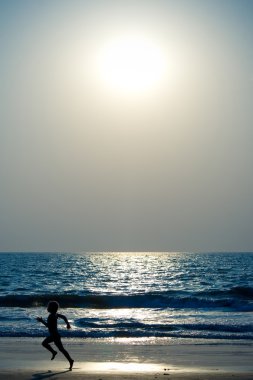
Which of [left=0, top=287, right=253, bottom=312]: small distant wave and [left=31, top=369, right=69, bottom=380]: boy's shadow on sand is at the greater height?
[left=0, top=287, right=253, bottom=312]: small distant wave

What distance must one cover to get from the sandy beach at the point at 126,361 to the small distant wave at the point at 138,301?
66.2 feet

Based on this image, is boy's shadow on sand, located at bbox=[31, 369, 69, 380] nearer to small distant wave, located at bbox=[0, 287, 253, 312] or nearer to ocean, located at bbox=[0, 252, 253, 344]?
ocean, located at bbox=[0, 252, 253, 344]

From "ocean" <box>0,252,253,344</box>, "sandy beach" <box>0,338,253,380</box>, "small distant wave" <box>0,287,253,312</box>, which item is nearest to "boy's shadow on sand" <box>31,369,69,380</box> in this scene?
"sandy beach" <box>0,338,253,380</box>

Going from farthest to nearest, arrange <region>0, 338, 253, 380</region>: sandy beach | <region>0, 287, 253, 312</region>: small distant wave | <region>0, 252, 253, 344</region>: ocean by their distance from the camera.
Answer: <region>0, 287, 253, 312</region>: small distant wave
<region>0, 252, 253, 344</region>: ocean
<region>0, 338, 253, 380</region>: sandy beach

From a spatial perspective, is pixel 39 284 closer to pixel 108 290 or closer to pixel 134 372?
pixel 108 290

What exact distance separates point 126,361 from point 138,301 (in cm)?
2869

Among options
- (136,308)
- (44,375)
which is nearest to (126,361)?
(44,375)

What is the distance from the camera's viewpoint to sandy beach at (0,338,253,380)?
15422 mm

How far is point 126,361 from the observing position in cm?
1831

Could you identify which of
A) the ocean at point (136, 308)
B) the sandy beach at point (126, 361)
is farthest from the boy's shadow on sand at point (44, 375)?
the ocean at point (136, 308)

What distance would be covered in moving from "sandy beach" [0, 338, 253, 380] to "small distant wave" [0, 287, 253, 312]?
66.2 ft

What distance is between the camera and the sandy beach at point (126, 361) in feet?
50.6

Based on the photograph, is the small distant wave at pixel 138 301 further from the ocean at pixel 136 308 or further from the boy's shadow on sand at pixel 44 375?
the boy's shadow on sand at pixel 44 375

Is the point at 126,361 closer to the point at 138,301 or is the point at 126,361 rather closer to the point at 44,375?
the point at 44,375
